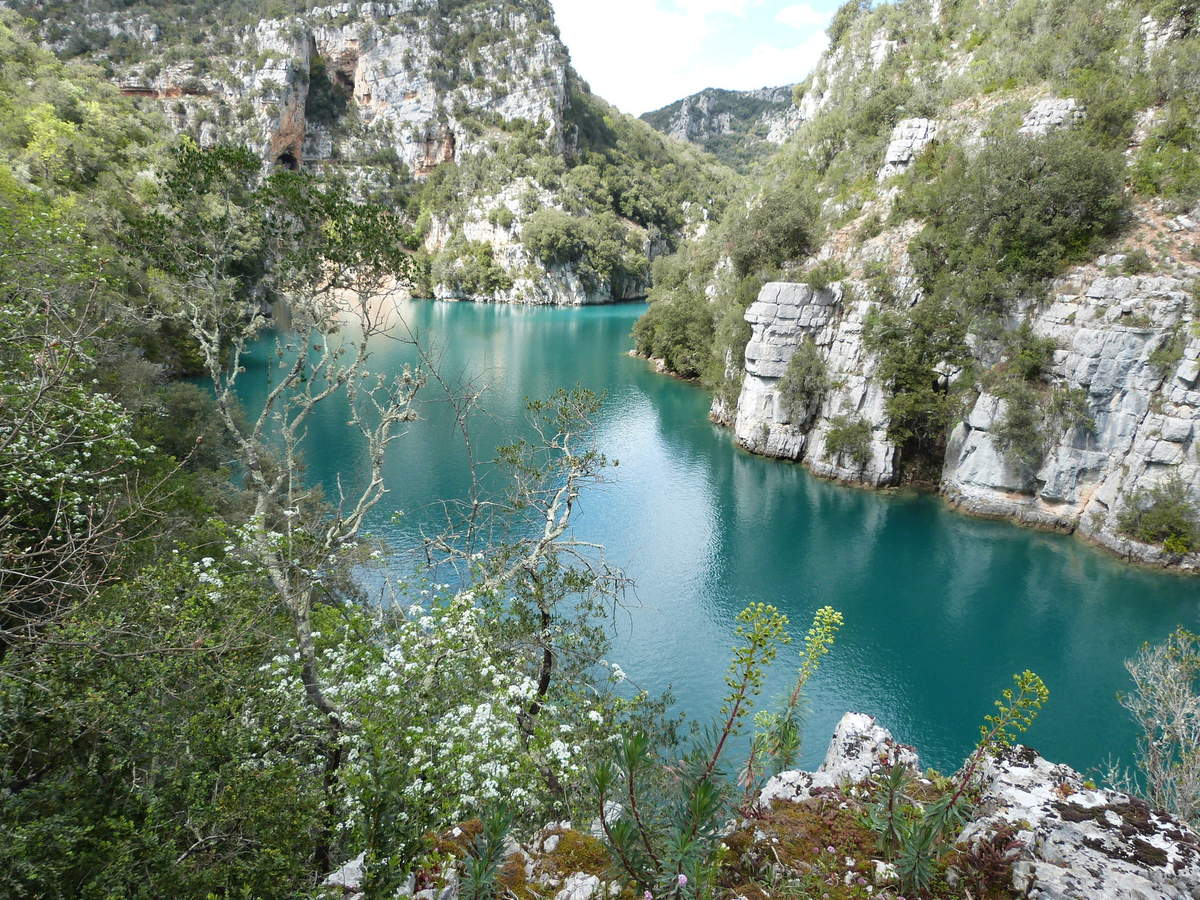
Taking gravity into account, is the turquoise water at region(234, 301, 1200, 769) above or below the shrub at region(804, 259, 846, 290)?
below

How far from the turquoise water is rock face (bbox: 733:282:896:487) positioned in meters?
1.29

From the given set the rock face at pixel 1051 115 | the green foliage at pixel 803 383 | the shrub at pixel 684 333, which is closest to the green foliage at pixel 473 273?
→ the shrub at pixel 684 333

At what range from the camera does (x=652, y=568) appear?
21.4m

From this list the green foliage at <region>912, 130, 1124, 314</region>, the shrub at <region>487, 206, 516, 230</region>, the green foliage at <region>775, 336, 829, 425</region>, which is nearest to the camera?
the green foliage at <region>912, 130, 1124, 314</region>

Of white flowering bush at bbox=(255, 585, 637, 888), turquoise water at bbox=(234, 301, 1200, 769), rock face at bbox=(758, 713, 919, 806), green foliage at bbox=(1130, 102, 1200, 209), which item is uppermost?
green foliage at bbox=(1130, 102, 1200, 209)

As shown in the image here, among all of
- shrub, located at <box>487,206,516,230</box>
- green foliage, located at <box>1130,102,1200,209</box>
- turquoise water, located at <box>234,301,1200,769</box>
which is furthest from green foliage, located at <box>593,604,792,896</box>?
shrub, located at <box>487,206,516,230</box>

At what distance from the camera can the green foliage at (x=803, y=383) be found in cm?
3019

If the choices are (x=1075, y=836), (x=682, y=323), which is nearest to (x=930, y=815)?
(x=1075, y=836)

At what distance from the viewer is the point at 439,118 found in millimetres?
104125

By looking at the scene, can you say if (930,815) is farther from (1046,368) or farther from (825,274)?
(825,274)

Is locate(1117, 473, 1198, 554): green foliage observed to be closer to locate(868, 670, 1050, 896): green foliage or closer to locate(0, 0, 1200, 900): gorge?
locate(0, 0, 1200, 900): gorge

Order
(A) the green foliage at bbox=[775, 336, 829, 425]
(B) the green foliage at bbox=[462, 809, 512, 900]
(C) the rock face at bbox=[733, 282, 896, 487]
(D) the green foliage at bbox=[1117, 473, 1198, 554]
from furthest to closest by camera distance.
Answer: (A) the green foliage at bbox=[775, 336, 829, 425] → (C) the rock face at bbox=[733, 282, 896, 487] → (D) the green foliage at bbox=[1117, 473, 1198, 554] → (B) the green foliage at bbox=[462, 809, 512, 900]

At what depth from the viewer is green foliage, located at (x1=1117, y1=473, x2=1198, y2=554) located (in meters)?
21.6

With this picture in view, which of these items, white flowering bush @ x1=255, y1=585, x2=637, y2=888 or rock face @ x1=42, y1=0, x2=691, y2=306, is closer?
white flowering bush @ x1=255, y1=585, x2=637, y2=888
